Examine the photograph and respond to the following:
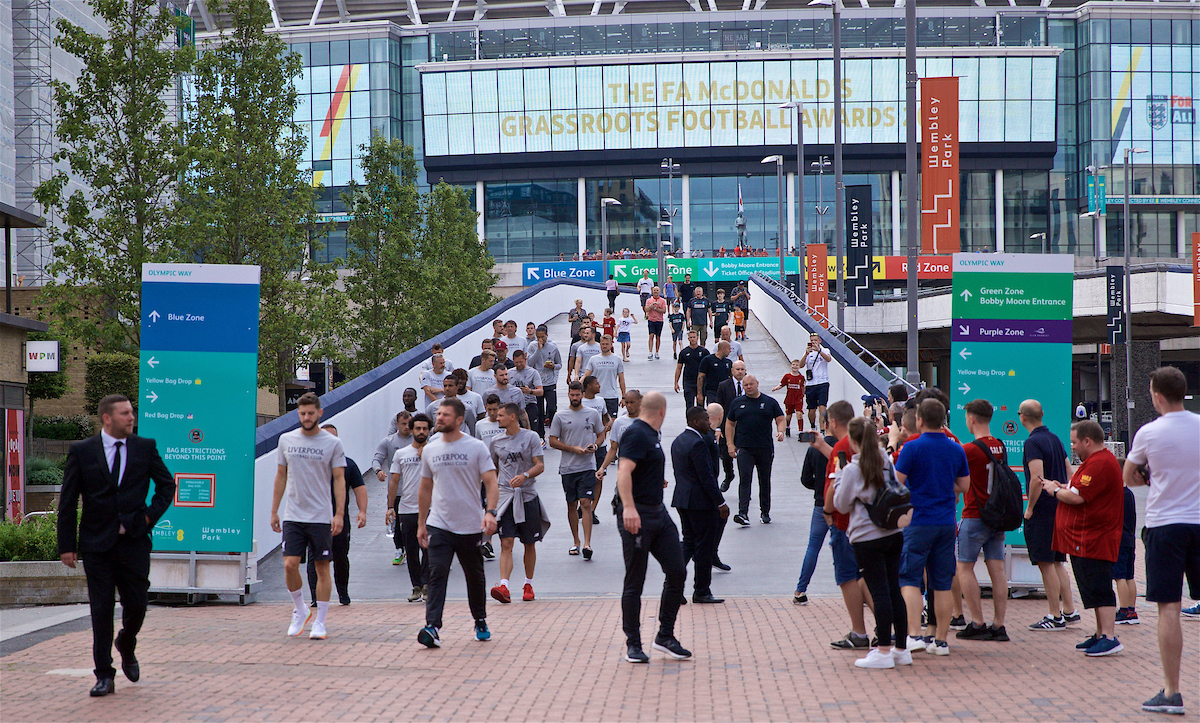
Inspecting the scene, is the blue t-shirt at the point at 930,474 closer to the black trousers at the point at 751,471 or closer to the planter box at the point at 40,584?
the black trousers at the point at 751,471

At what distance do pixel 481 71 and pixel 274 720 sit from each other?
71237 millimetres

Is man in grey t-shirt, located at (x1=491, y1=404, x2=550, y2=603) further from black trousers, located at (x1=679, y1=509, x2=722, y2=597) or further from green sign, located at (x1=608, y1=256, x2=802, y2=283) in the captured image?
green sign, located at (x1=608, y1=256, x2=802, y2=283)

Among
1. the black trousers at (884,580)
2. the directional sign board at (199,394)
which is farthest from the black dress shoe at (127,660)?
the black trousers at (884,580)

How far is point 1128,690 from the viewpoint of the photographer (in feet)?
22.5

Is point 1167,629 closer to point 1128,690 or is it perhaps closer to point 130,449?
point 1128,690

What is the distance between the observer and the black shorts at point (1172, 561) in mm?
6297

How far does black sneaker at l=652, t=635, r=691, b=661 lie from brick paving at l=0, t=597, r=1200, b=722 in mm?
86

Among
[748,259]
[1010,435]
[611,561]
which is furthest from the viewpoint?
[748,259]

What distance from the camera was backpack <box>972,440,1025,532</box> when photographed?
27.4ft

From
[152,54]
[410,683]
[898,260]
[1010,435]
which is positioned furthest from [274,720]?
[898,260]

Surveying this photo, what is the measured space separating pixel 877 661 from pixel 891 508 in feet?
3.28

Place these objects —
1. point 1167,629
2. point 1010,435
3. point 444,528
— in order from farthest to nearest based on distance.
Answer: point 1010,435
point 444,528
point 1167,629

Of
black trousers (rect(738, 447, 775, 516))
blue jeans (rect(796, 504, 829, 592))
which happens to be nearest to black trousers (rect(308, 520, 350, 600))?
blue jeans (rect(796, 504, 829, 592))

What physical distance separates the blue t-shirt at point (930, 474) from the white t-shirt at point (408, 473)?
4035 mm
